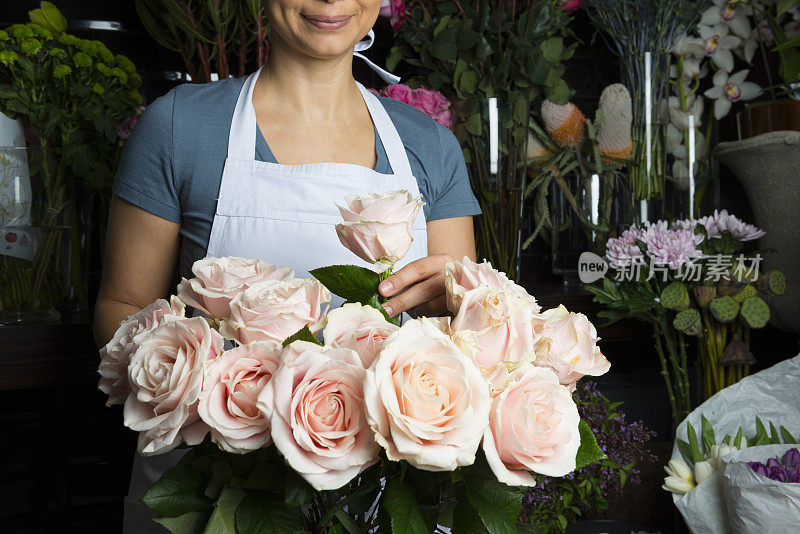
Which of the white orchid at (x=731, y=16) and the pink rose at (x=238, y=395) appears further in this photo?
the white orchid at (x=731, y=16)

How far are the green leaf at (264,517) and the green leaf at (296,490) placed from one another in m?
0.02

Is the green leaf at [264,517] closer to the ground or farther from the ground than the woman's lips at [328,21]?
closer to the ground

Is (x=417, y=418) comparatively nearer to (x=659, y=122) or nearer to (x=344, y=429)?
(x=344, y=429)

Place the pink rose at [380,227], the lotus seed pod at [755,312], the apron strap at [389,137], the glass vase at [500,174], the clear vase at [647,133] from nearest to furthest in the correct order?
the pink rose at [380,227] < the apron strap at [389,137] < the lotus seed pod at [755,312] < the glass vase at [500,174] < the clear vase at [647,133]

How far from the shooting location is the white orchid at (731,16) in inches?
72.6

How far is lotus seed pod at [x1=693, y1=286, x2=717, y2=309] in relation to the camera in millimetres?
1416

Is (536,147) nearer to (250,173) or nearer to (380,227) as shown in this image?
(250,173)


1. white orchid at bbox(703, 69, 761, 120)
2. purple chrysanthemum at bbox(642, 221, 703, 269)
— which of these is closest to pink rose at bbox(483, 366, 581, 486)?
purple chrysanthemum at bbox(642, 221, 703, 269)

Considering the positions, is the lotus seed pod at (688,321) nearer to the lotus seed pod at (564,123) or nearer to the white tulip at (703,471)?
the white tulip at (703,471)

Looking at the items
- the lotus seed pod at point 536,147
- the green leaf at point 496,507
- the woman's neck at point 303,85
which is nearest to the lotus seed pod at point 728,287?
the lotus seed pod at point 536,147

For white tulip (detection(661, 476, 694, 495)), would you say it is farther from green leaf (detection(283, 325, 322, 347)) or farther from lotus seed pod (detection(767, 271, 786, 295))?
green leaf (detection(283, 325, 322, 347))

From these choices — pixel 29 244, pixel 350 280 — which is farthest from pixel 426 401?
pixel 29 244

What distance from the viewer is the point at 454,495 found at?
1.55ft

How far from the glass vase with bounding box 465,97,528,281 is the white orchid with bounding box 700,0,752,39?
2.14ft
